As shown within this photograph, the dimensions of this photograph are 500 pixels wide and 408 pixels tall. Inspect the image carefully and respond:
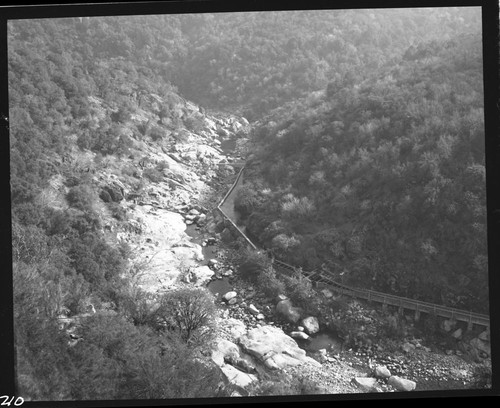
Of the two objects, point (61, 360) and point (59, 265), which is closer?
point (61, 360)

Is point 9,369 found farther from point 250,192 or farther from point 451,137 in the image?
point 451,137

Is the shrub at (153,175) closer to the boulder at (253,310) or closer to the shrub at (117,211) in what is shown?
the shrub at (117,211)

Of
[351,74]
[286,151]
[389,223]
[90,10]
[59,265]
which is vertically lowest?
[59,265]

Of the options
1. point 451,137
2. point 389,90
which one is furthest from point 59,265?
point 389,90

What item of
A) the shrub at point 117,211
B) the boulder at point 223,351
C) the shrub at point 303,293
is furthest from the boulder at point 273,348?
the shrub at point 117,211

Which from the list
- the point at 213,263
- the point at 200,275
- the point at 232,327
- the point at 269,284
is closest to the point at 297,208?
the point at 269,284

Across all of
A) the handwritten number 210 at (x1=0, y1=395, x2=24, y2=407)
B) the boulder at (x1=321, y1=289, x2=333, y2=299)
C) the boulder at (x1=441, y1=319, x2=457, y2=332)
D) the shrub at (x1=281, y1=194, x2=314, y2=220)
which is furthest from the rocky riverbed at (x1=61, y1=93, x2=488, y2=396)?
the handwritten number 210 at (x1=0, y1=395, x2=24, y2=407)

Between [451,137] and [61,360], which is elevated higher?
[451,137]

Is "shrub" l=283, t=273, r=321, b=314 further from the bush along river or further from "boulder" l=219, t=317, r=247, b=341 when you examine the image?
"boulder" l=219, t=317, r=247, b=341
